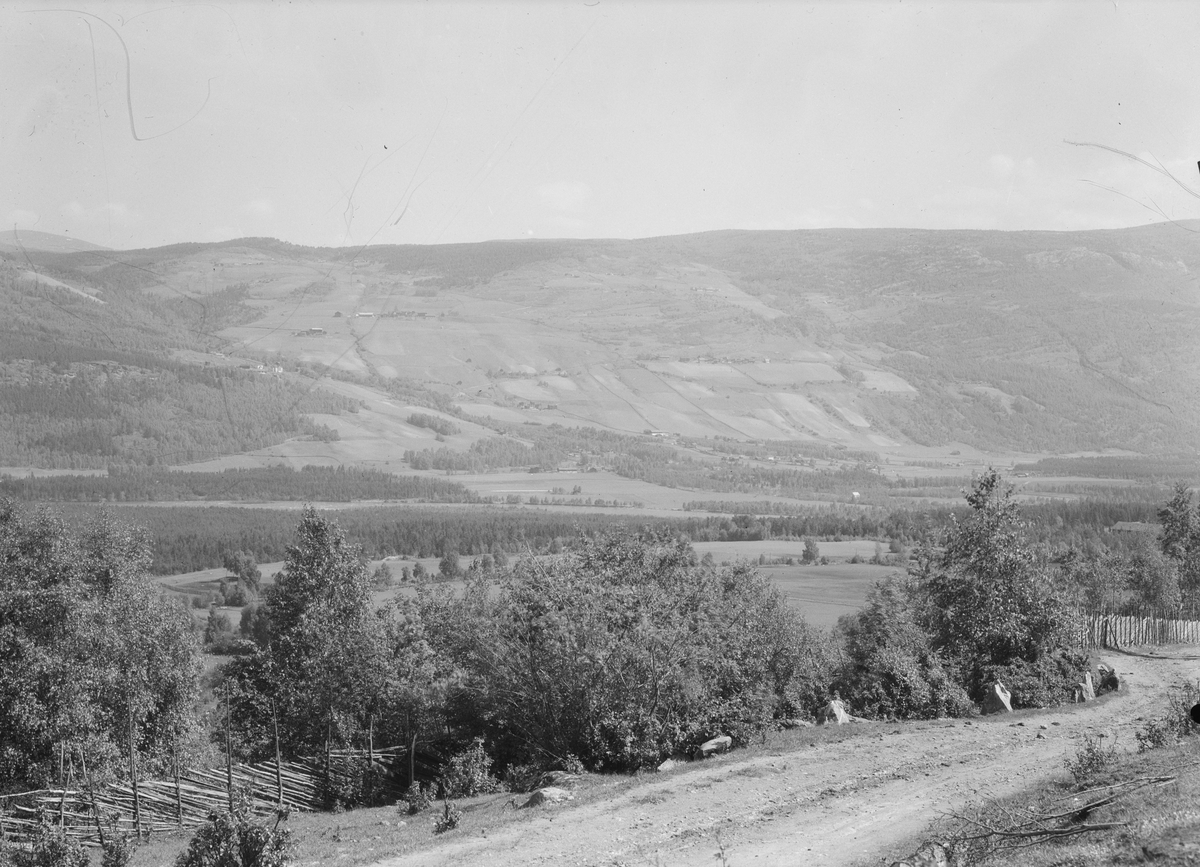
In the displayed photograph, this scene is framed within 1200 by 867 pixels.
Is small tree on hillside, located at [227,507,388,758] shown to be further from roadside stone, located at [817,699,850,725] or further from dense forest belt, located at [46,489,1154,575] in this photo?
dense forest belt, located at [46,489,1154,575]

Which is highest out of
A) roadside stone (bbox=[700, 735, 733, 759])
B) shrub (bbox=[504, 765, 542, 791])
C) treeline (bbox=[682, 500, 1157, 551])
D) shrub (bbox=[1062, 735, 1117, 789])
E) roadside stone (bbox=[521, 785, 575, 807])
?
shrub (bbox=[1062, 735, 1117, 789])

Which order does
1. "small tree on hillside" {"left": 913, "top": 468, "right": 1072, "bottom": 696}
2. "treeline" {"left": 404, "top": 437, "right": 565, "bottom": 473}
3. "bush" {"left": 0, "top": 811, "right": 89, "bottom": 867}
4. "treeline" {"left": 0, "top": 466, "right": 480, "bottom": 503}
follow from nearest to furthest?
"bush" {"left": 0, "top": 811, "right": 89, "bottom": 867} < "small tree on hillside" {"left": 913, "top": 468, "right": 1072, "bottom": 696} < "treeline" {"left": 0, "top": 466, "right": 480, "bottom": 503} < "treeline" {"left": 404, "top": 437, "right": 565, "bottom": 473}

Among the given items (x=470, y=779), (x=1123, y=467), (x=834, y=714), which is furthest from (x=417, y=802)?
(x=1123, y=467)

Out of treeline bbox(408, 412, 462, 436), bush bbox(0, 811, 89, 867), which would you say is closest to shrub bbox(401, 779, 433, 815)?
bush bbox(0, 811, 89, 867)

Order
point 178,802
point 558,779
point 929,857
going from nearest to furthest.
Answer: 1. point 929,857
2. point 558,779
3. point 178,802

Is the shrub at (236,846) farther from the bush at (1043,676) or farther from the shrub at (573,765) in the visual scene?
the bush at (1043,676)

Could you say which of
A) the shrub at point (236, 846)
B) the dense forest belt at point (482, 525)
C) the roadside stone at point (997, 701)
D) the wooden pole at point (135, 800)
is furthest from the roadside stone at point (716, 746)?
the dense forest belt at point (482, 525)

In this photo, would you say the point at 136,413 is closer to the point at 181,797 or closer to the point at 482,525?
the point at 482,525
